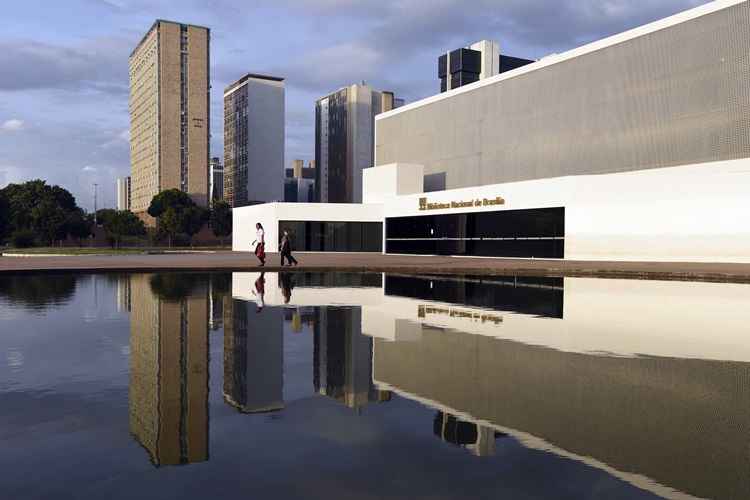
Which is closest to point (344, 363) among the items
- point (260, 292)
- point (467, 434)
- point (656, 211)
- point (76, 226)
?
point (467, 434)

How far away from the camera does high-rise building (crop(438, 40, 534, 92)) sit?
106688 mm

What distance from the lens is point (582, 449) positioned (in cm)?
414

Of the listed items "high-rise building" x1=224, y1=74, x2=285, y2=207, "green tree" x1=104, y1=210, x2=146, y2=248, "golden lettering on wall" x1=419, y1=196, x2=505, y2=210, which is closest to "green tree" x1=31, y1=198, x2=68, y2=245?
"green tree" x1=104, y1=210, x2=146, y2=248

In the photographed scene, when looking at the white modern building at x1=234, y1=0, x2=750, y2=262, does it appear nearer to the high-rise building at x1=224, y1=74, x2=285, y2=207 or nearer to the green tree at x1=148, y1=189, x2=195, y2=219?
the green tree at x1=148, y1=189, x2=195, y2=219

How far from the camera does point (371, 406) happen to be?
17.6 feet

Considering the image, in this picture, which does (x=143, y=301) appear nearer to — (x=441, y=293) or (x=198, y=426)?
(x=441, y=293)

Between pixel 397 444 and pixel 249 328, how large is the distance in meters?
5.73

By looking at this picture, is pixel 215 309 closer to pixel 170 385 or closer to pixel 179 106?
pixel 170 385

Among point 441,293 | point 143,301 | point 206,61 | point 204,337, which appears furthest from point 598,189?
point 206,61

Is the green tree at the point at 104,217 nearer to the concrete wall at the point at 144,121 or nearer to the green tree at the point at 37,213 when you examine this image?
the green tree at the point at 37,213

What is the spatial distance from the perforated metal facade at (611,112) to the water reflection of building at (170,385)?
115 feet

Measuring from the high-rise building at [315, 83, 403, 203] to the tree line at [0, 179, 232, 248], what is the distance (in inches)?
1728

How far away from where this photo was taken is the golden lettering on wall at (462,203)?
1692 inches

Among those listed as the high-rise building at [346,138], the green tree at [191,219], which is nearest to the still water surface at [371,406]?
the green tree at [191,219]
